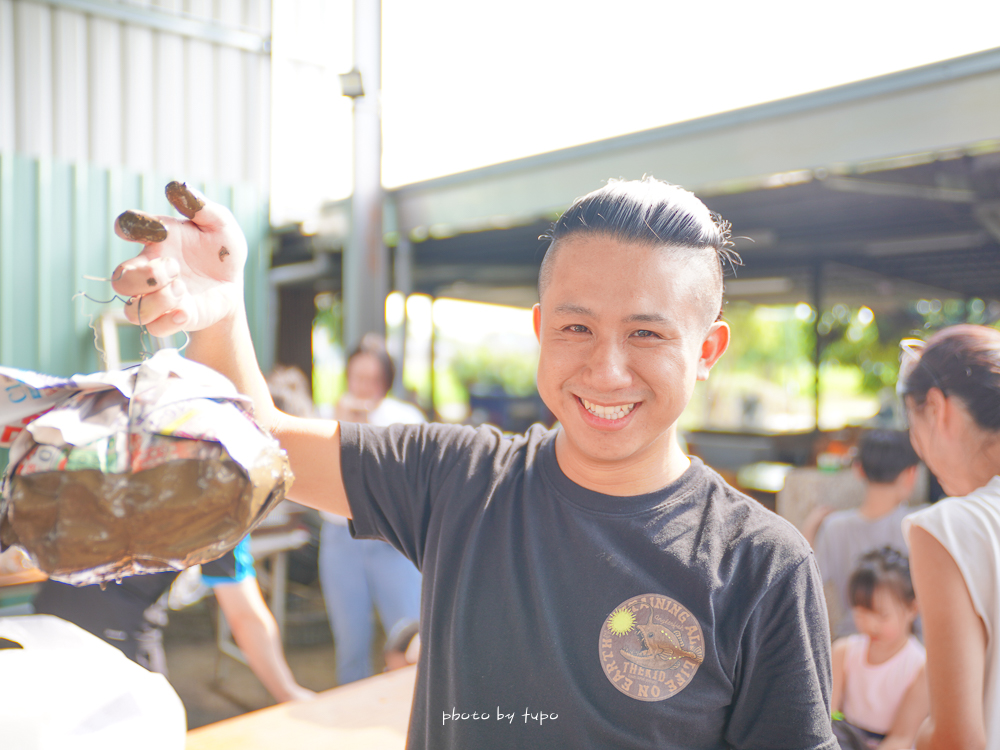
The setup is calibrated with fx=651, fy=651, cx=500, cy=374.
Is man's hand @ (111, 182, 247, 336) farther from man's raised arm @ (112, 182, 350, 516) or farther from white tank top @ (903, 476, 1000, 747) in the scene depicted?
white tank top @ (903, 476, 1000, 747)

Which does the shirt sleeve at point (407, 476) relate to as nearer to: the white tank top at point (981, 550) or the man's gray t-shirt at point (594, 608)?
the man's gray t-shirt at point (594, 608)

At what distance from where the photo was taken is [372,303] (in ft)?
15.1

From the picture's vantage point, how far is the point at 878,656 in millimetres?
2154

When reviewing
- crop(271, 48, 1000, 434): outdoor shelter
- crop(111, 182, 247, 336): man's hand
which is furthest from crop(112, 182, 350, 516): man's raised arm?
crop(271, 48, 1000, 434): outdoor shelter

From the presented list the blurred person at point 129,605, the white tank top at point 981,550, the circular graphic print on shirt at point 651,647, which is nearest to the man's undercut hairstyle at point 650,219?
the circular graphic print on shirt at point 651,647

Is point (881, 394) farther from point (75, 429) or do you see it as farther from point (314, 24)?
point (75, 429)

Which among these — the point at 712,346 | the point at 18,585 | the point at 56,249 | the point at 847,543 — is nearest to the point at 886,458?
the point at 847,543

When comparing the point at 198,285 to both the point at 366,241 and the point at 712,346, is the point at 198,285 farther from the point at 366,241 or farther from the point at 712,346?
the point at 366,241

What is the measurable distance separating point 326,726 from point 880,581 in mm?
1814

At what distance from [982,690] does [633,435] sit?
770 mm

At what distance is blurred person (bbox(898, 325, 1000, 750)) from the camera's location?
3.48 ft

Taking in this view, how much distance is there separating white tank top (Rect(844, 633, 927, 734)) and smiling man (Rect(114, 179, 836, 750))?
1.47 metres

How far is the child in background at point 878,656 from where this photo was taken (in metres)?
2.02

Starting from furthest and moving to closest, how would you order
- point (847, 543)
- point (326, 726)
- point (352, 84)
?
point (352, 84) → point (847, 543) → point (326, 726)
